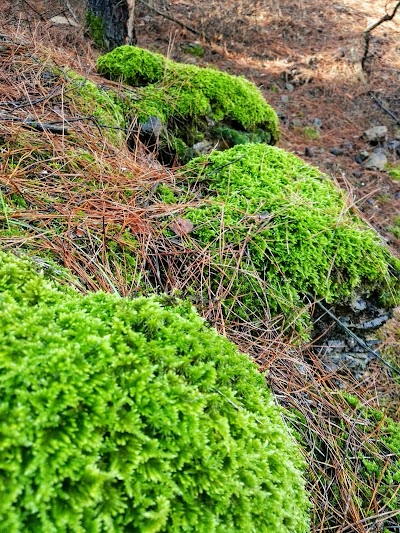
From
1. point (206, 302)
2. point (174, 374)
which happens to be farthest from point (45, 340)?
point (206, 302)

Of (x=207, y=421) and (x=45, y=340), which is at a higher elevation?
(x=45, y=340)

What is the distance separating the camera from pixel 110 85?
350 centimetres

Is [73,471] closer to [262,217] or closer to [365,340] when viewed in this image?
[262,217]

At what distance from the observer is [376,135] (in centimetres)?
548

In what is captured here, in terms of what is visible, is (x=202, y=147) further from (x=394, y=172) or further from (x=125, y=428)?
(x=125, y=428)

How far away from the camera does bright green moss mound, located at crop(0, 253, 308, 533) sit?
32.5 inches

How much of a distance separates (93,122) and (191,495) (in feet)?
8.17

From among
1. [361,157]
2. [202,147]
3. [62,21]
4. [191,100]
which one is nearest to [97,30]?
[62,21]

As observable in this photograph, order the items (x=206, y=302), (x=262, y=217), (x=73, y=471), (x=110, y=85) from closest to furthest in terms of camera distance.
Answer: (x=73, y=471) → (x=206, y=302) → (x=262, y=217) → (x=110, y=85)

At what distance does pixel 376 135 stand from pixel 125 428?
550 cm

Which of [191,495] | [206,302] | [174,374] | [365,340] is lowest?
[365,340]

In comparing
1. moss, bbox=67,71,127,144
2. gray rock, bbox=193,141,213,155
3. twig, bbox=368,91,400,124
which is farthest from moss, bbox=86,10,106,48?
twig, bbox=368,91,400,124

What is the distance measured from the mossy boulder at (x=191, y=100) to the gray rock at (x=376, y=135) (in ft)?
7.22

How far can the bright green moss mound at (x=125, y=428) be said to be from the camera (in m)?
0.83
